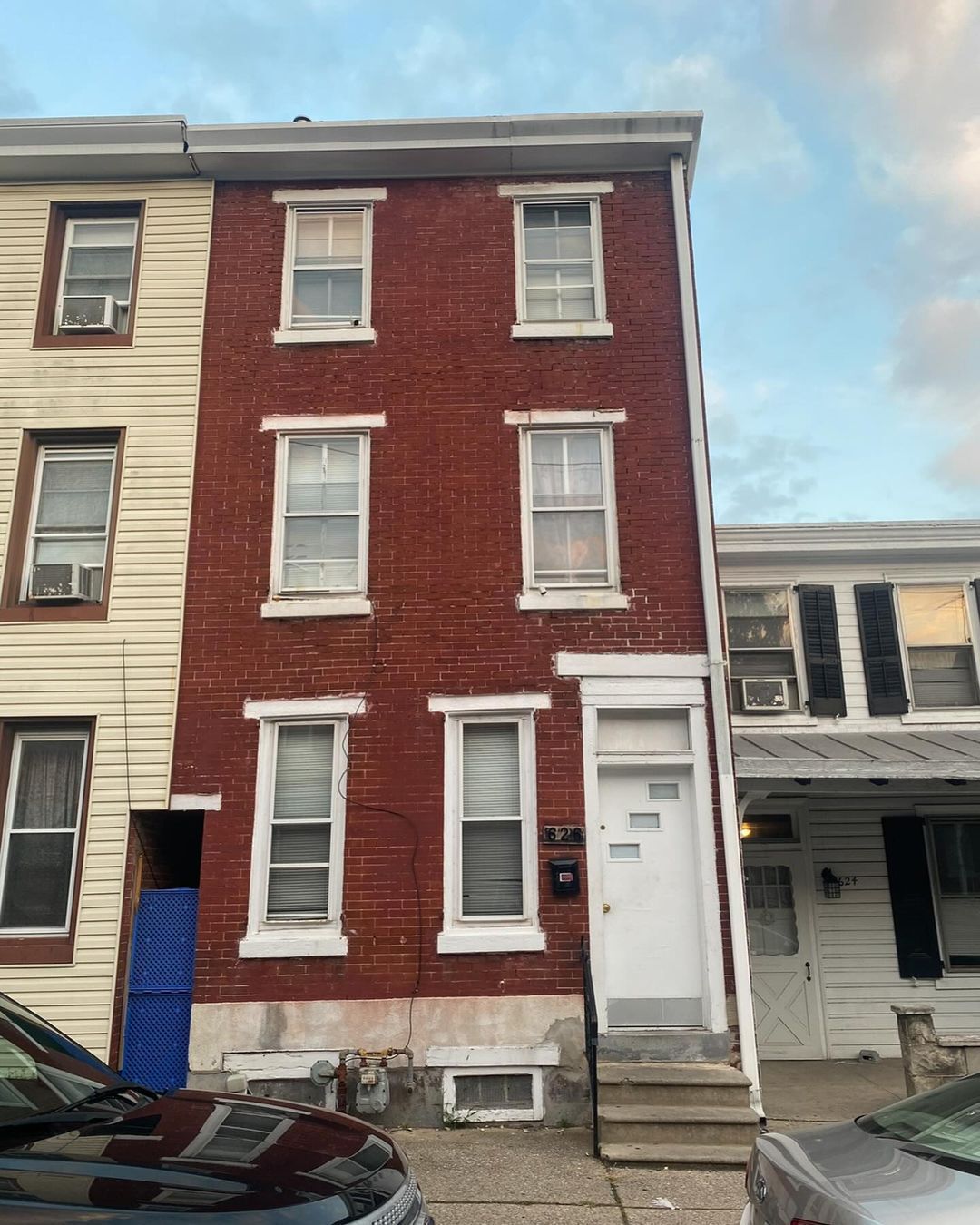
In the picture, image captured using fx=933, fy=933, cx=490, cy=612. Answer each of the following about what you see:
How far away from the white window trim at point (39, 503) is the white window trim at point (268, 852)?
2.15 m

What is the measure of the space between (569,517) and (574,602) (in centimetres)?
97

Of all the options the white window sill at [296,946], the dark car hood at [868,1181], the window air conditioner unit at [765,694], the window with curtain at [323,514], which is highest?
the window with curtain at [323,514]

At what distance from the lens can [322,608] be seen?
8977 mm

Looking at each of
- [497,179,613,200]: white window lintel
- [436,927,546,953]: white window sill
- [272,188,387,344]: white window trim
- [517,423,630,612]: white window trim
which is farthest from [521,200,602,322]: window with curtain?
[436,927,546,953]: white window sill

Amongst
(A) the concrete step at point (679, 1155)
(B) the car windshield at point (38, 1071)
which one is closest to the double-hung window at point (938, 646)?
(A) the concrete step at point (679, 1155)

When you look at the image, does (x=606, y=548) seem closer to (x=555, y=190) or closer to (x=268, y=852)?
(x=555, y=190)

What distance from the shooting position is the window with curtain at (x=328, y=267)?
1012 centimetres

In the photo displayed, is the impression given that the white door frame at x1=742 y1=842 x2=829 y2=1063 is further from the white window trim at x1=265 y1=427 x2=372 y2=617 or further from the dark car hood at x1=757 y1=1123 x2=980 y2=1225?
the dark car hood at x1=757 y1=1123 x2=980 y2=1225

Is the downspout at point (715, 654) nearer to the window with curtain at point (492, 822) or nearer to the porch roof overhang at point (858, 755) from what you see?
the porch roof overhang at point (858, 755)

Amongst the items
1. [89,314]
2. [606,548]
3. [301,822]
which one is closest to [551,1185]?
[301,822]

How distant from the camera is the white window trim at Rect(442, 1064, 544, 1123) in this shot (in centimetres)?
770

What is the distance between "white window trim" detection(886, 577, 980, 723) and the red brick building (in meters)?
4.76

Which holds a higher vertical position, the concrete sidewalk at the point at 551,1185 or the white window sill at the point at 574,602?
the white window sill at the point at 574,602

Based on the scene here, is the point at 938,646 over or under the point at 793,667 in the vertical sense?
over
